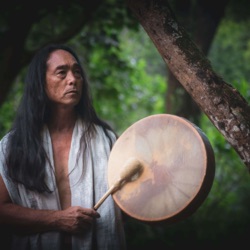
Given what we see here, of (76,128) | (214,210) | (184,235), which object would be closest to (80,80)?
(76,128)

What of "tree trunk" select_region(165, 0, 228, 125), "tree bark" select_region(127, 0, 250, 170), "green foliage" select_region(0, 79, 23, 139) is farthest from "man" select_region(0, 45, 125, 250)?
"green foliage" select_region(0, 79, 23, 139)

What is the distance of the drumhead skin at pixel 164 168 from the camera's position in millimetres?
1825

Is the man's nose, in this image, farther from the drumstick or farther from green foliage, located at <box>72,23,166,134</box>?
green foliage, located at <box>72,23,166,134</box>

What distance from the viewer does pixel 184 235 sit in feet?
18.9

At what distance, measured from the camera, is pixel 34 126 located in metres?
2.51

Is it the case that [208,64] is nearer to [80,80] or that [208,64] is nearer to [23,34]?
[80,80]

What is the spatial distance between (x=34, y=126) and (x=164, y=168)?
0.96 metres

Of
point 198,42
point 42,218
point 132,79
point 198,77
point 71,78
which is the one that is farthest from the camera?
point 132,79

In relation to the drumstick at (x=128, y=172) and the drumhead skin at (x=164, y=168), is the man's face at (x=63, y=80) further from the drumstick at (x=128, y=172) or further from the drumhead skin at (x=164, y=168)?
the drumstick at (x=128, y=172)

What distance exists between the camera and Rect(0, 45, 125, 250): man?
7.34ft

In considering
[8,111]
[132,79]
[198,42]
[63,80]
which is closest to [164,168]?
[63,80]

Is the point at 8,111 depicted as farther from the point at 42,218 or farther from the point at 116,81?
the point at 42,218

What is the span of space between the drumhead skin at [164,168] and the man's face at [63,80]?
48cm

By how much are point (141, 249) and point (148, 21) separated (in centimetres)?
423
